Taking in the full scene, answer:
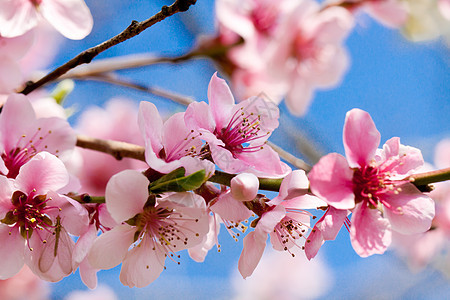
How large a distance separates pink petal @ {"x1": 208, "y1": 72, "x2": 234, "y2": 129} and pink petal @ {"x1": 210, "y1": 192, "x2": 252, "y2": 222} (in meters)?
0.10

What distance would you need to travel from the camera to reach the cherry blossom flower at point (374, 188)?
526mm

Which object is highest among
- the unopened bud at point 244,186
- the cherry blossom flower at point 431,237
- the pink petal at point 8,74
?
the pink petal at point 8,74

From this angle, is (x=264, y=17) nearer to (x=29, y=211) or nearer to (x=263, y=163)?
(x=263, y=163)

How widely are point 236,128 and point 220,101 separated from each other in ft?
0.14

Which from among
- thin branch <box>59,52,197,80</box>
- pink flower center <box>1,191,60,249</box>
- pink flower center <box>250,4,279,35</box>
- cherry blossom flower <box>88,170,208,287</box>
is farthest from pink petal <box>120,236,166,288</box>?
pink flower center <box>250,4,279,35</box>

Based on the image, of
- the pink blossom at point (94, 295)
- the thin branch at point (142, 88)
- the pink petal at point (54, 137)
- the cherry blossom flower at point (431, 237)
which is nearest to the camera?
the pink petal at point (54, 137)

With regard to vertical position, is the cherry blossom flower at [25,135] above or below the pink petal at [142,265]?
above

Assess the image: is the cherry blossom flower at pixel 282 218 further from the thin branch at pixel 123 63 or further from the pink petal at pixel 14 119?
the thin branch at pixel 123 63

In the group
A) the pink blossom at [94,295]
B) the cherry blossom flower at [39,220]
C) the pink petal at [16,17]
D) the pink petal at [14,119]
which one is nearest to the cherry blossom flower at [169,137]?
the cherry blossom flower at [39,220]

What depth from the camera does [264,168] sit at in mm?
556

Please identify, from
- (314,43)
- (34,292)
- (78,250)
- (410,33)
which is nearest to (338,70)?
(314,43)

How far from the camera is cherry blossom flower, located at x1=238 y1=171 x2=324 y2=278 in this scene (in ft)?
1.67

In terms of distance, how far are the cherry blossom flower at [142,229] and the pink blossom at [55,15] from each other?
343 millimetres

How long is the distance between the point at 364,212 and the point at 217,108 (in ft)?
0.70
